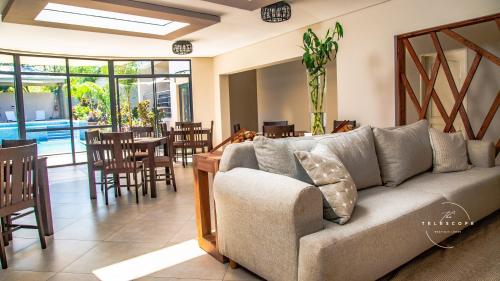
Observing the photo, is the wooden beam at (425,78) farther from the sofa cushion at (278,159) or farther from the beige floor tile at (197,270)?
the beige floor tile at (197,270)

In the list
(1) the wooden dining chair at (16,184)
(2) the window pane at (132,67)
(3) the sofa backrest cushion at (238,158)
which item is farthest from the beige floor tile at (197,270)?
(2) the window pane at (132,67)

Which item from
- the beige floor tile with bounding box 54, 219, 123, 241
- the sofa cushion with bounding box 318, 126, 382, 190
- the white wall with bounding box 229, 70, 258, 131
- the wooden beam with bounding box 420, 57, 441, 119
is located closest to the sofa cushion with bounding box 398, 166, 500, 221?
the sofa cushion with bounding box 318, 126, 382, 190

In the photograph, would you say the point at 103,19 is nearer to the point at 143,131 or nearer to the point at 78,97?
the point at 143,131

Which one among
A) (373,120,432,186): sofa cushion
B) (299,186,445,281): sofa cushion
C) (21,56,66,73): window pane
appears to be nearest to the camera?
(299,186,445,281): sofa cushion

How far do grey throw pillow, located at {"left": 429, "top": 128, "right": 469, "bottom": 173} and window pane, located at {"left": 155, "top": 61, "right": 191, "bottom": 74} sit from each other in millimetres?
6876

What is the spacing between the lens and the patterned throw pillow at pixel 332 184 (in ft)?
6.46

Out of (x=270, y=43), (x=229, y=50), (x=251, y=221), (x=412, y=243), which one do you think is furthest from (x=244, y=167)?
(x=229, y=50)

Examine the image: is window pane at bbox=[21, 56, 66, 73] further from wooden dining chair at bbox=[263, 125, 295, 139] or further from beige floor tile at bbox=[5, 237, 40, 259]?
wooden dining chair at bbox=[263, 125, 295, 139]

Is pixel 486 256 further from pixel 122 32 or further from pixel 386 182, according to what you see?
pixel 122 32

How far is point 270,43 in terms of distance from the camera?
686 cm

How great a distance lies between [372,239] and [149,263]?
5.32ft

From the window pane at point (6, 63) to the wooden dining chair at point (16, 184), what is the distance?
4.97 m

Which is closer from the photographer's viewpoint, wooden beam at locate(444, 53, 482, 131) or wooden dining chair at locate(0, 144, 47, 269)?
wooden dining chair at locate(0, 144, 47, 269)

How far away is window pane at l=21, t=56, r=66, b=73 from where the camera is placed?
23.5 ft
